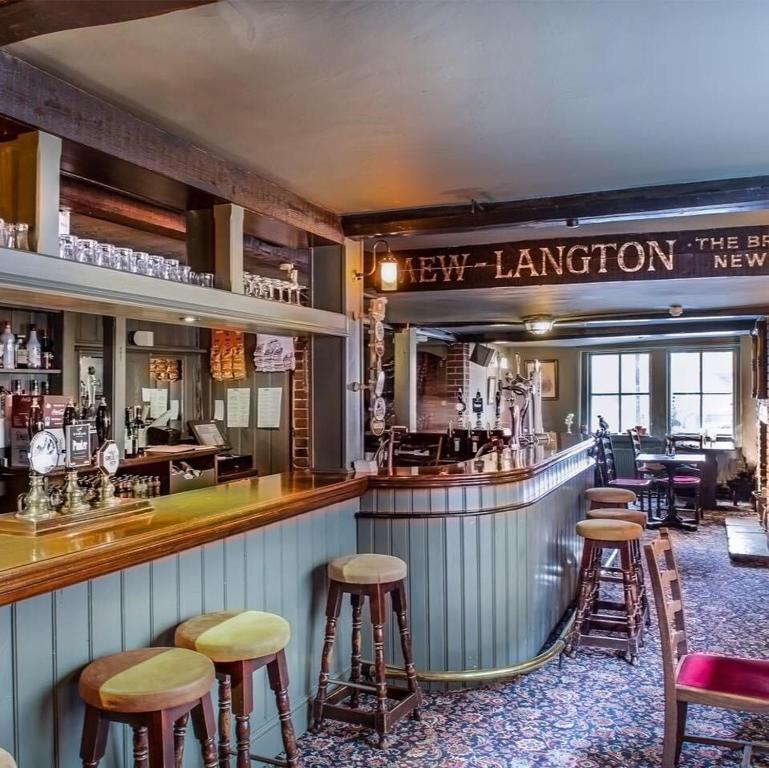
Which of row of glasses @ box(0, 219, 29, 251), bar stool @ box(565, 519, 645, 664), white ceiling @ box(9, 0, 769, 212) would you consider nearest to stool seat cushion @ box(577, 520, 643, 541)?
bar stool @ box(565, 519, 645, 664)

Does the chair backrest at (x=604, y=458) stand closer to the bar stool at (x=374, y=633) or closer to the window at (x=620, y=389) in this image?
the window at (x=620, y=389)

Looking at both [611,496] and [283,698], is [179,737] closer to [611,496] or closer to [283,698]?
[283,698]

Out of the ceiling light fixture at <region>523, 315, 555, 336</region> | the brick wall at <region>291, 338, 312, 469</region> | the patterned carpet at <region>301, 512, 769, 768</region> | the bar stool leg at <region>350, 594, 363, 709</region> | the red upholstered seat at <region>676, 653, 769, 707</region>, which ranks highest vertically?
the ceiling light fixture at <region>523, 315, 555, 336</region>

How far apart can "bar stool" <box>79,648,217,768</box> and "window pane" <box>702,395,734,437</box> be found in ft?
31.6

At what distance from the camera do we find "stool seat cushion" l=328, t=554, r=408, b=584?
3010mm

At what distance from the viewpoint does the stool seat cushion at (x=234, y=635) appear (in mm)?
2256

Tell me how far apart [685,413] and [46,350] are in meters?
8.80

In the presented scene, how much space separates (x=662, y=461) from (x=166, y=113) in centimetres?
690

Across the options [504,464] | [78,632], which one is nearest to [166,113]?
[78,632]

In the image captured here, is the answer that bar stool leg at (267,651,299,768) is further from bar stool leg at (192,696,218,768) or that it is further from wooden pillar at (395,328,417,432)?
wooden pillar at (395,328,417,432)

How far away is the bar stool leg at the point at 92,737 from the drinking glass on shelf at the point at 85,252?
1.37 m

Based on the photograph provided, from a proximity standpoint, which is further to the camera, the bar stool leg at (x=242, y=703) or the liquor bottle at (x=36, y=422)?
the liquor bottle at (x=36, y=422)

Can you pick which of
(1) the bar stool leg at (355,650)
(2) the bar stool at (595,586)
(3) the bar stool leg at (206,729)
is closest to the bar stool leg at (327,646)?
(1) the bar stool leg at (355,650)

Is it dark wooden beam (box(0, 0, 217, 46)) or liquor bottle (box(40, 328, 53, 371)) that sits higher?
dark wooden beam (box(0, 0, 217, 46))
